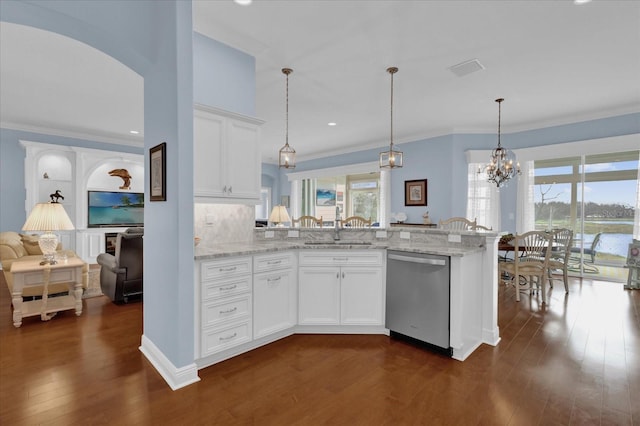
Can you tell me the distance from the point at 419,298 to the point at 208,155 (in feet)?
Answer: 7.87

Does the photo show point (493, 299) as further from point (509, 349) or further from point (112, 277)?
point (112, 277)

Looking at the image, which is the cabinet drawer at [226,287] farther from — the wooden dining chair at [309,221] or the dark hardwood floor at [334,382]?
the wooden dining chair at [309,221]

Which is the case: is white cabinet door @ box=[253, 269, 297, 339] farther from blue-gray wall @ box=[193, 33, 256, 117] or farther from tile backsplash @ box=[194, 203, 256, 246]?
blue-gray wall @ box=[193, 33, 256, 117]

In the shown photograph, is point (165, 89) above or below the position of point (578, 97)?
below

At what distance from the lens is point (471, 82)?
421 cm

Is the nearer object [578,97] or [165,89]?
[165,89]

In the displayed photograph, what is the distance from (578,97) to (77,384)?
698 cm

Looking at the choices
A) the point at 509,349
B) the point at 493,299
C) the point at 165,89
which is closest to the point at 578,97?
the point at 493,299

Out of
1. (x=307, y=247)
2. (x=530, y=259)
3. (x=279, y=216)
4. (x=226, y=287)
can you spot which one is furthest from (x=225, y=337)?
(x=530, y=259)

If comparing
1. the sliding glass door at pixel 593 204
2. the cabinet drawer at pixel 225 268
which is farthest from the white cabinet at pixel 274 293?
the sliding glass door at pixel 593 204

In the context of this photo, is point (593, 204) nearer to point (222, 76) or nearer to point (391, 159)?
point (391, 159)

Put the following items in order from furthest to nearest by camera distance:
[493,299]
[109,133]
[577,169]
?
[109,133], [577,169], [493,299]

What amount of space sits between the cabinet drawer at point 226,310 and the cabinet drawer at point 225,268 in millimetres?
217

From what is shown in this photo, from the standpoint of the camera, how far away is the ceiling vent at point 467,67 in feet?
11.9
